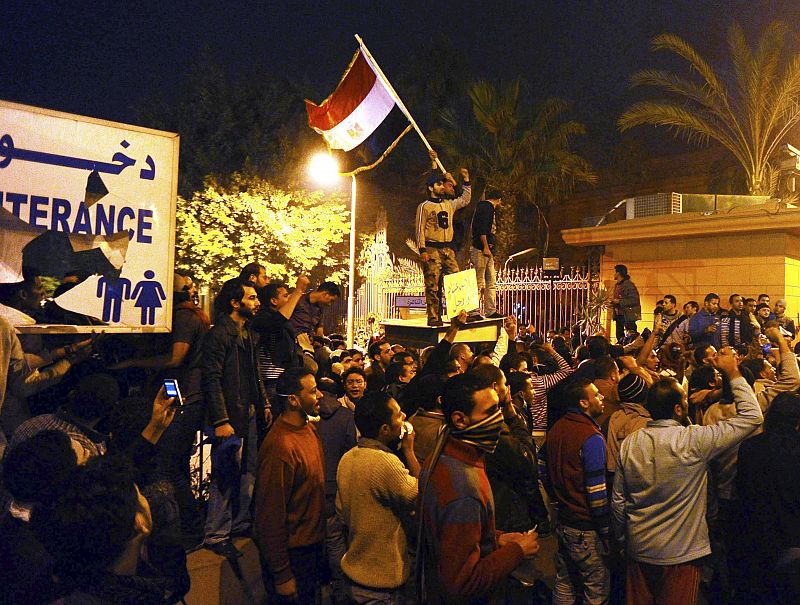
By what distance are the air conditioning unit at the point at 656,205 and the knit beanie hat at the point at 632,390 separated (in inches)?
518

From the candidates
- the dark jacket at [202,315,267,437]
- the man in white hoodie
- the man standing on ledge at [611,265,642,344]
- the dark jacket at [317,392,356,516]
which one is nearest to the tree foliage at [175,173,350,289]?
the man standing on ledge at [611,265,642,344]

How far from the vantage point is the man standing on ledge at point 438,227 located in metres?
10.6

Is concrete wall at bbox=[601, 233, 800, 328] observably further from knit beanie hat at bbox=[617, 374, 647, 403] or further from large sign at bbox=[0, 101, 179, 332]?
large sign at bbox=[0, 101, 179, 332]

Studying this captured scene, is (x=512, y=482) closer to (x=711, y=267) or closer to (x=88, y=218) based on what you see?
(x=88, y=218)

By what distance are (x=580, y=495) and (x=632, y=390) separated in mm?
1048

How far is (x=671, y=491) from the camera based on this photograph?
4062 millimetres

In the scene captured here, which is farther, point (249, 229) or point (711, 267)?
point (249, 229)

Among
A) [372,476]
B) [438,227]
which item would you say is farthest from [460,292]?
[372,476]

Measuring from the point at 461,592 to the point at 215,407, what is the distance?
254 cm

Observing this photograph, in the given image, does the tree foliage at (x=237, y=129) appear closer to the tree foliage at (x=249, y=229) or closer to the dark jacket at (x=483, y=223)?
the tree foliage at (x=249, y=229)

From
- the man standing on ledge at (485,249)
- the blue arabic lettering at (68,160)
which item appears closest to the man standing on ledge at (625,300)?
the man standing on ledge at (485,249)

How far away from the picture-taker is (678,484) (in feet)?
13.3

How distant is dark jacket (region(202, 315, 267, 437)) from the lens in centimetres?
489

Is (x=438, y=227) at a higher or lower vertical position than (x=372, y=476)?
higher
